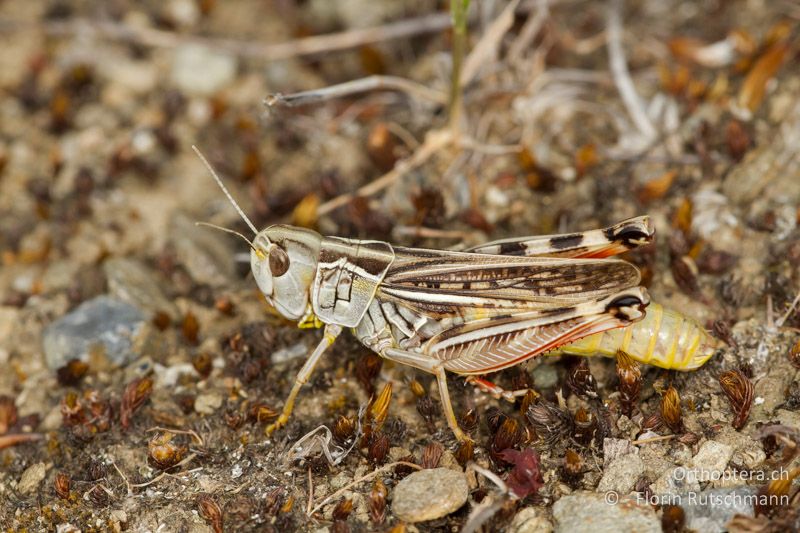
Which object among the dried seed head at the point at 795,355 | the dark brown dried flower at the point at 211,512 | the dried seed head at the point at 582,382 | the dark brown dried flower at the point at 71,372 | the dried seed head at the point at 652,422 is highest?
the dried seed head at the point at 795,355

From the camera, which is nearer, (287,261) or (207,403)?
(287,261)

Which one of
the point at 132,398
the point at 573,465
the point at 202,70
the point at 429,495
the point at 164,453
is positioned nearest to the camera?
the point at 429,495

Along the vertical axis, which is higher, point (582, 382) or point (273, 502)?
point (582, 382)

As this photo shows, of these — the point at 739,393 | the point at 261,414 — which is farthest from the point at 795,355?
the point at 261,414

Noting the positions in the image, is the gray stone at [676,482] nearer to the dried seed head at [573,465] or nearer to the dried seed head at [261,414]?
the dried seed head at [573,465]

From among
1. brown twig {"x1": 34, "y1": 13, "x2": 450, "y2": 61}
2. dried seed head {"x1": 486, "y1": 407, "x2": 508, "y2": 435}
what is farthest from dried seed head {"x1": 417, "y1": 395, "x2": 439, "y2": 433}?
brown twig {"x1": 34, "y1": 13, "x2": 450, "y2": 61}

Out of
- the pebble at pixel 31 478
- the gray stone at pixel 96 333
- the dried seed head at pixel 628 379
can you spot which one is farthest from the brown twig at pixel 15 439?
the dried seed head at pixel 628 379

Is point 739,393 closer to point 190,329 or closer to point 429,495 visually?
point 429,495
